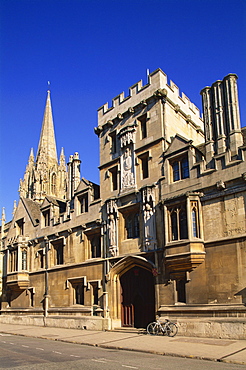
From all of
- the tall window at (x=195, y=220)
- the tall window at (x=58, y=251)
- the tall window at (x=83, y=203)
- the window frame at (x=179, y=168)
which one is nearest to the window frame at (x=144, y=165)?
the window frame at (x=179, y=168)

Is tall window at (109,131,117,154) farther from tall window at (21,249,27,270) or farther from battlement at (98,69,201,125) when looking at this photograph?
tall window at (21,249,27,270)

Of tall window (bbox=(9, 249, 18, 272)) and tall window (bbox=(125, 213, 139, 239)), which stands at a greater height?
tall window (bbox=(125, 213, 139, 239))

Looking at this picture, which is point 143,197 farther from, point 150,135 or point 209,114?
point 209,114

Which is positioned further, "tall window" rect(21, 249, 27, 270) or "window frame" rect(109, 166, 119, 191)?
"tall window" rect(21, 249, 27, 270)

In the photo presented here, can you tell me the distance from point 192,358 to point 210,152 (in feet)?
33.2

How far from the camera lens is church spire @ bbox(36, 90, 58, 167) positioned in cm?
8427

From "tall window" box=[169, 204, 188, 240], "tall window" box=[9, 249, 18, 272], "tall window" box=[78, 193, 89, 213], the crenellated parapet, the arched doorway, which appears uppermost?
the crenellated parapet

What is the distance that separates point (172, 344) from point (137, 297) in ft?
22.5

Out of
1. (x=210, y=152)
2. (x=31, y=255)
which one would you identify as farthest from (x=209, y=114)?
(x=31, y=255)

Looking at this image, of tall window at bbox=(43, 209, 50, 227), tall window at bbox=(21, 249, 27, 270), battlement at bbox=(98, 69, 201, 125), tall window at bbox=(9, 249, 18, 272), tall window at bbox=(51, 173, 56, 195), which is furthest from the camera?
tall window at bbox=(51, 173, 56, 195)

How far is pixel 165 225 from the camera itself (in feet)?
65.3

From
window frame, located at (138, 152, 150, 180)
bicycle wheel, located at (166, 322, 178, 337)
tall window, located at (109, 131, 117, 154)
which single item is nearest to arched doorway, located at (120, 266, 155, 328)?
bicycle wheel, located at (166, 322, 178, 337)

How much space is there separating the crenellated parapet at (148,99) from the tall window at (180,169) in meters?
4.34

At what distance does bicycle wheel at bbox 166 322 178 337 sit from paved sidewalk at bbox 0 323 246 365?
0.47 metres
